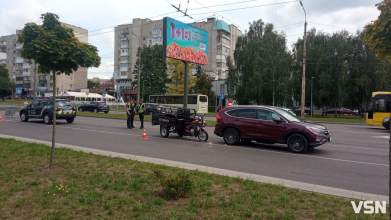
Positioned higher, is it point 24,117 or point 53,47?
point 53,47

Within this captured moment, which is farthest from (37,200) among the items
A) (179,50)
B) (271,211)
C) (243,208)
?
(179,50)

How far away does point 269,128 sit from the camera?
11398 mm

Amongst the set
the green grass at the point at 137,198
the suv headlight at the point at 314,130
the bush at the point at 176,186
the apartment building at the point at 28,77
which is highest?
the apartment building at the point at 28,77

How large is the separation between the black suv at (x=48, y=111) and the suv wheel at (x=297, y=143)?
15318 millimetres

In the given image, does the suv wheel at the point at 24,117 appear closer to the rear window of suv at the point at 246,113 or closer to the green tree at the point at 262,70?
the rear window of suv at the point at 246,113

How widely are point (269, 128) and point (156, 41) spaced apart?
7235 cm

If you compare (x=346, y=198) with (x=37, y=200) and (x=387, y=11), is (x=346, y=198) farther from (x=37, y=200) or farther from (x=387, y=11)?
(x=37, y=200)

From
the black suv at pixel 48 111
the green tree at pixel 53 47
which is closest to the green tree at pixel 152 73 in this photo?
the black suv at pixel 48 111

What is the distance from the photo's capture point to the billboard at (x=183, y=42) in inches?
820

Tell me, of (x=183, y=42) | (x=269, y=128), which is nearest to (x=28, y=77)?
(x=183, y=42)

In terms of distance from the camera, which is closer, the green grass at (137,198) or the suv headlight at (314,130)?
the green grass at (137,198)

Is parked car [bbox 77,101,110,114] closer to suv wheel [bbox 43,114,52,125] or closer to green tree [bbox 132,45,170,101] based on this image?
suv wheel [bbox 43,114,52,125]

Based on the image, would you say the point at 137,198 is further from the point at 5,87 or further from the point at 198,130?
the point at 5,87

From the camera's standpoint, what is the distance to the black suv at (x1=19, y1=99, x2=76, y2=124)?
1991 cm
